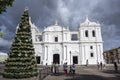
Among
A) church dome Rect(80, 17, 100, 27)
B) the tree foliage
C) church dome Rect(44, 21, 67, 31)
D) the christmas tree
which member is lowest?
the christmas tree

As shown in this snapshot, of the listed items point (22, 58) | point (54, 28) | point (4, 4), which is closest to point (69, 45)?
point (54, 28)

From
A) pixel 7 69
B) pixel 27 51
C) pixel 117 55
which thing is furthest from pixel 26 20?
pixel 117 55

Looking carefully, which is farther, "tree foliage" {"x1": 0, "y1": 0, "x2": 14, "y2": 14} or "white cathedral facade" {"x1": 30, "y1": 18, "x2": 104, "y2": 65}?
"white cathedral facade" {"x1": 30, "y1": 18, "x2": 104, "y2": 65}

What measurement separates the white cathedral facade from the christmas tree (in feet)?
114

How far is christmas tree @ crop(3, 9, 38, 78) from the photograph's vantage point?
55.5 ft

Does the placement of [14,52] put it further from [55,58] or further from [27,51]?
[55,58]

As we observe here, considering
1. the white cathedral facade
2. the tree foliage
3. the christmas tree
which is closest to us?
the tree foliage

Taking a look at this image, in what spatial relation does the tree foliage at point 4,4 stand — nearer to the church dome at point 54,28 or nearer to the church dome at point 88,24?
the church dome at point 54,28

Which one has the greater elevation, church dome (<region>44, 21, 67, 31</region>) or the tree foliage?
church dome (<region>44, 21, 67, 31</region>)

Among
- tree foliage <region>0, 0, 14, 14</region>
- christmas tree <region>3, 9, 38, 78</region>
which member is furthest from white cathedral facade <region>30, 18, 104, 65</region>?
tree foliage <region>0, 0, 14, 14</region>

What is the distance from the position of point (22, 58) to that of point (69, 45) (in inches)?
1452

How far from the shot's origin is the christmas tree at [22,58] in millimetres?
16906

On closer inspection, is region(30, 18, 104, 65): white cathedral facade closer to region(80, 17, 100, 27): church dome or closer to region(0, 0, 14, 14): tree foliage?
region(80, 17, 100, 27): church dome

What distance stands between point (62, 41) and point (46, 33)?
5.77m
